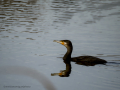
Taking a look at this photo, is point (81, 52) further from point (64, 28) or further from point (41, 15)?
point (41, 15)

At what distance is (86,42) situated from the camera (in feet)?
40.6

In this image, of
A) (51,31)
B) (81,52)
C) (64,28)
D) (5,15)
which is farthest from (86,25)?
(5,15)

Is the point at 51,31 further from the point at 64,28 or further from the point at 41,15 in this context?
the point at 41,15

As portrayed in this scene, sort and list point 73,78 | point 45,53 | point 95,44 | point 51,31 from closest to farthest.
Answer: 1. point 73,78
2. point 45,53
3. point 95,44
4. point 51,31

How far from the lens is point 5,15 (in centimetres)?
2083

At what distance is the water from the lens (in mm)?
7121

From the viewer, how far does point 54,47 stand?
11.6 m

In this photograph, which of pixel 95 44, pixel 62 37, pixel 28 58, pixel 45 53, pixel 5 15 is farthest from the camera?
pixel 5 15

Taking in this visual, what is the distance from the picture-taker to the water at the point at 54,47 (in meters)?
7.12

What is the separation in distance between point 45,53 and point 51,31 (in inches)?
180

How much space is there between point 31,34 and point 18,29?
5.76 ft

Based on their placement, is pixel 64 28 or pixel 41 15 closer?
pixel 64 28

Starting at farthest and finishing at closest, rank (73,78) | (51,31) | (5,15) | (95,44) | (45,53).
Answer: (5,15)
(51,31)
(95,44)
(45,53)
(73,78)

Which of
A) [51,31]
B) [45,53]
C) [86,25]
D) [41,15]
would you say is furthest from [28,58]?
[41,15]
